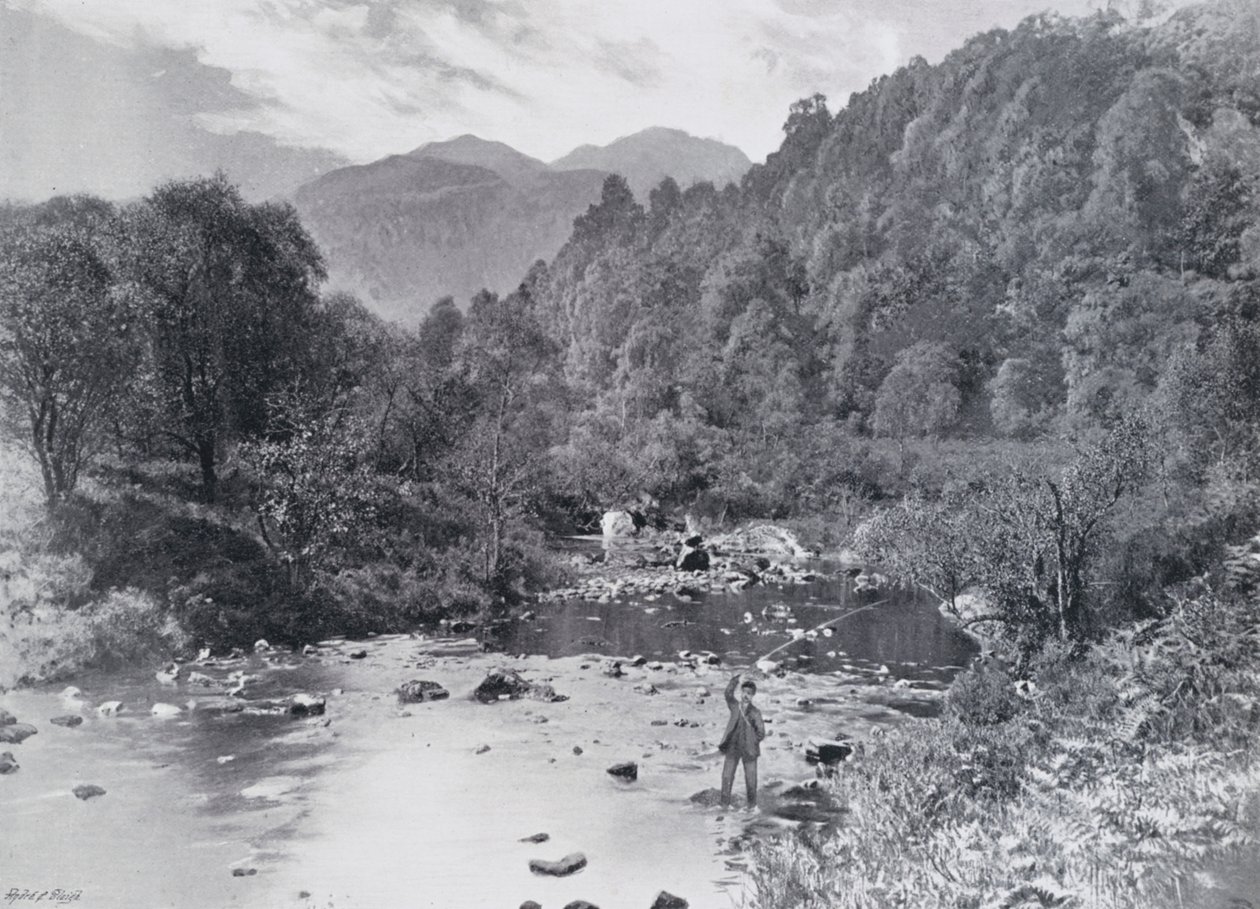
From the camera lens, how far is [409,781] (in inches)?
327

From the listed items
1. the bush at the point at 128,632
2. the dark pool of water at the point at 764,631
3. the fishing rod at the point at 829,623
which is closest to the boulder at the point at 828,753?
the dark pool of water at the point at 764,631

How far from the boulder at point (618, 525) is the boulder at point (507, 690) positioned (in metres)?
19.2

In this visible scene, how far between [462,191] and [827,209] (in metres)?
52.5

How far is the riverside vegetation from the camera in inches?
247

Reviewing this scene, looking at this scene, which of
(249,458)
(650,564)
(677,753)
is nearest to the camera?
(677,753)

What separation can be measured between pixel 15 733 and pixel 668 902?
751 centimetres

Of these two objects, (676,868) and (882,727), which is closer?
(676,868)

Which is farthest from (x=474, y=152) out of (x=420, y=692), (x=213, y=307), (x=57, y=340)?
(x=420, y=692)

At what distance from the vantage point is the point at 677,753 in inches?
361

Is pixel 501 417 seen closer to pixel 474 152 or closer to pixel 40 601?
pixel 474 152

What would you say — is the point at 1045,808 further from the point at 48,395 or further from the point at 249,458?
the point at 249,458

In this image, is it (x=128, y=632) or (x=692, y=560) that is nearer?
(x=128, y=632)

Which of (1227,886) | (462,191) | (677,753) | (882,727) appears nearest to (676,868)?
(677,753)

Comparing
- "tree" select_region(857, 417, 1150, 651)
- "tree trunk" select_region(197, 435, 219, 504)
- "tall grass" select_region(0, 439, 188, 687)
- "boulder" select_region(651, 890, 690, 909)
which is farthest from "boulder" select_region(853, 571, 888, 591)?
"tall grass" select_region(0, 439, 188, 687)
